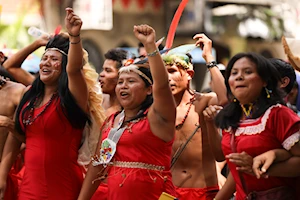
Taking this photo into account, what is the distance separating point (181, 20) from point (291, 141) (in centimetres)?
1973

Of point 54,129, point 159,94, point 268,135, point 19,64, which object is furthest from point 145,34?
point 19,64

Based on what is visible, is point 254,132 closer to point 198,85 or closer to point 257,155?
point 257,155

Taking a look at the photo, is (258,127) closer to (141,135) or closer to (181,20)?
(141,135)

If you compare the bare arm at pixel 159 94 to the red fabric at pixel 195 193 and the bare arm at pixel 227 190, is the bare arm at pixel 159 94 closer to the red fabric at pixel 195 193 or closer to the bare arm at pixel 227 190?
the bare arm at pixel 227 190

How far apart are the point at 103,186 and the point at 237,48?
18.6 meters

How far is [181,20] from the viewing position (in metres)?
24.5

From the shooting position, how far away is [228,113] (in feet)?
17.8

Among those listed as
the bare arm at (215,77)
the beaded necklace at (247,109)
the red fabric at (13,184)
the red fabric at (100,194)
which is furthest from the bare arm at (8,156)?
the beaded necklace at (247,109)

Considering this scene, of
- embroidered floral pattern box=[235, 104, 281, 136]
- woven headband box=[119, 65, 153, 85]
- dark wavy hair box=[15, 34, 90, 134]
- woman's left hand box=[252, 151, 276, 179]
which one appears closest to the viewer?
woman's left hand box=[252, 151, 276, 179]

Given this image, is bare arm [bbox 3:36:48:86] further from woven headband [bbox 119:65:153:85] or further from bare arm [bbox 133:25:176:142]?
bare arm [bbox 133:25:176:142]

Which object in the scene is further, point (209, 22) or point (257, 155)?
point (209, 22)

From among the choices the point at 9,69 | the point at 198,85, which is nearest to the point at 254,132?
the point at 9,69

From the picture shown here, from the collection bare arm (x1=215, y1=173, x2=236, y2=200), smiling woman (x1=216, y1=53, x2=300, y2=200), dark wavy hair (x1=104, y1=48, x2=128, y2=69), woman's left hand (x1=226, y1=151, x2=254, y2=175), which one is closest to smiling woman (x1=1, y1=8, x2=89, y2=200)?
bare arm (x1=215, y1=173, x2=236, y2=200)

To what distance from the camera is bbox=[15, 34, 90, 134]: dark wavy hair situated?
6297mm
